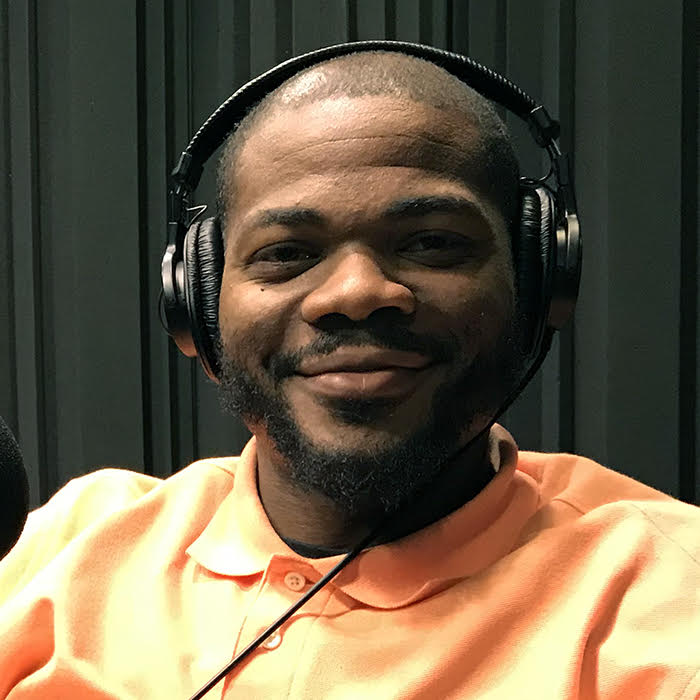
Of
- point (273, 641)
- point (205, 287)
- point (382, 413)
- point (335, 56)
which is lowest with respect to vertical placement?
point (273, 641)

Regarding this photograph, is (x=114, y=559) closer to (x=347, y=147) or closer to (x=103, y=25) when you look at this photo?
(x=347, y=147)

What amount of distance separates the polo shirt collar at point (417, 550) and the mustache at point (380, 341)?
173mm

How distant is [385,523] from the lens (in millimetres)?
884

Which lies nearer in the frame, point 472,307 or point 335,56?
point 472,307

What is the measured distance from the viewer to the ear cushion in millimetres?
913

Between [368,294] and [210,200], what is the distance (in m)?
0.68

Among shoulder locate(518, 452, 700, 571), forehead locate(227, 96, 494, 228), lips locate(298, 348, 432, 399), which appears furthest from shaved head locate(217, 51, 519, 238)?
shoulder locate(518, 452, 700, 571)

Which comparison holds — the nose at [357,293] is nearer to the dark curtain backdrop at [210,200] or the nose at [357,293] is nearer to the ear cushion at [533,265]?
the ear cushion at [533,265]

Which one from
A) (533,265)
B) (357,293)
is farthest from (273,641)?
(533,265)

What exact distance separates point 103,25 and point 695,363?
42.0 inches

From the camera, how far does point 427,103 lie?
3.06 feet

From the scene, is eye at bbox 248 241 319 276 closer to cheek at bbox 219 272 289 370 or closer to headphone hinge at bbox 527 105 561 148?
cheek at bbox 219 272 289 370

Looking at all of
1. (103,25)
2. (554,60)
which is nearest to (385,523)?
(554,60)

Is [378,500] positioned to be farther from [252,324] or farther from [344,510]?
[252,324]
